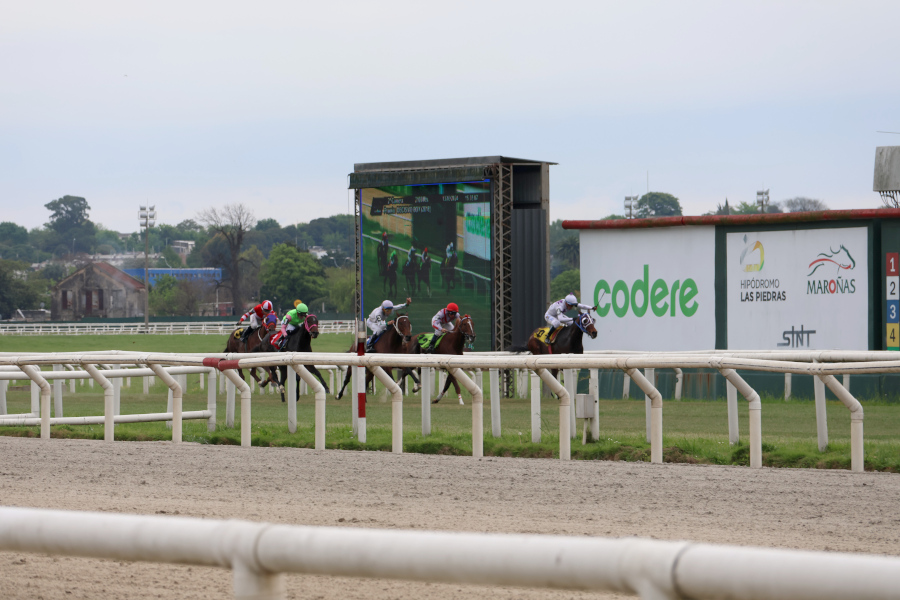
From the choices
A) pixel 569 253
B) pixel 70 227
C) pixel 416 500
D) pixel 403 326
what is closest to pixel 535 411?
pixel 416 500

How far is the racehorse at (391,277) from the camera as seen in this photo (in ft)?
64.8

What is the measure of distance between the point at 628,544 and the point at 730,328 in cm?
1692

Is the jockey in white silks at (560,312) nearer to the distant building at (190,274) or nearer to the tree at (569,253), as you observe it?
the tree at (569,253)

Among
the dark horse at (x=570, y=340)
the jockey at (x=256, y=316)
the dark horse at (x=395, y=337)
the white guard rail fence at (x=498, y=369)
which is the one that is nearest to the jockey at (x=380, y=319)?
the dark horse at (x=395, y=337)

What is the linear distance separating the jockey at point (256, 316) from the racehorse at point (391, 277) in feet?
6.87

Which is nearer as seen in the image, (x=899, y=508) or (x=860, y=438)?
(x=899, y=508)

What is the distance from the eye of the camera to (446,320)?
701 inches

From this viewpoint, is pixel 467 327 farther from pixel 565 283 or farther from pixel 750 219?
pixel 565 283

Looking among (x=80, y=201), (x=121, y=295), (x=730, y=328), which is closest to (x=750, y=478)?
(x=730, y=328)

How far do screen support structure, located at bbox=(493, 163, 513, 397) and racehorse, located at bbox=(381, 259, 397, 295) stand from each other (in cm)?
185

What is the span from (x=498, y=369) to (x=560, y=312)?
7.92 meters

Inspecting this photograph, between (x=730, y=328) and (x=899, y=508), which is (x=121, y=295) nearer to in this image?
(x=730, y=328)

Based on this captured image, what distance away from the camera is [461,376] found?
9070mm

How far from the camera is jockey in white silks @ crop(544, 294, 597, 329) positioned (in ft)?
57.3
